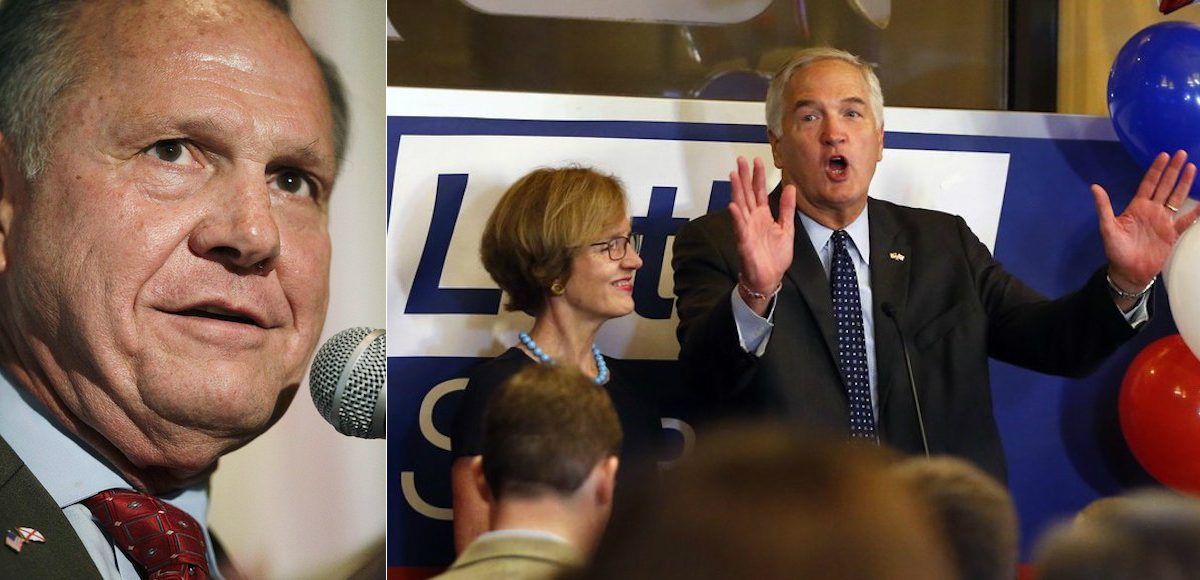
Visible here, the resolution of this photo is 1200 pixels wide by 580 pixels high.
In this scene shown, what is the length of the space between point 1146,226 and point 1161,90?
0.42 m

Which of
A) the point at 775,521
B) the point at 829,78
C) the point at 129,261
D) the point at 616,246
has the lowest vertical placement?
the point at 616,246

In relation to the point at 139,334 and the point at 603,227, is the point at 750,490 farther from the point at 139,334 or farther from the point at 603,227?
the point at 603,227

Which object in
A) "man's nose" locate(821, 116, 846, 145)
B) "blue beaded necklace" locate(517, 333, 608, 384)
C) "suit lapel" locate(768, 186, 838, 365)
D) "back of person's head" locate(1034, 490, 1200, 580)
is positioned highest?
"back of person's head" locate(1034, 490, 1200, 580)

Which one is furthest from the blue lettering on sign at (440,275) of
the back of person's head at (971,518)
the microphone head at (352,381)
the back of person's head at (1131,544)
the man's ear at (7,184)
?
the back of person's head at (1131,544)

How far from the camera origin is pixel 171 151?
2.04 m

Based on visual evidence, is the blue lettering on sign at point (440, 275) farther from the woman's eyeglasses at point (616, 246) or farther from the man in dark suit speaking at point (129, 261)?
the man in dark suit speaking at point (129, 261)

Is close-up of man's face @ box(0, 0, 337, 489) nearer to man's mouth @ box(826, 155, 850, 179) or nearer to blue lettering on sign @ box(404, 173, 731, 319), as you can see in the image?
blue lettering on sign @ box(404, 173, 731, 319)

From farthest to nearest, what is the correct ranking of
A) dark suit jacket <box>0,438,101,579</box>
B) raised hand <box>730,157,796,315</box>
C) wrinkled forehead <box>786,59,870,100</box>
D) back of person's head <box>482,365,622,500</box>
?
wrinkled forehead <box>786,59,870,100</box> < raised hand <box>730,157,796,315</box> < dark suit jacket <box>0,438,101,579</box> < back of person's head <box>482,365,622,500</box>

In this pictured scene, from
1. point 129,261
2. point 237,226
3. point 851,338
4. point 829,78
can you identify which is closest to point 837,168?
point 829,78

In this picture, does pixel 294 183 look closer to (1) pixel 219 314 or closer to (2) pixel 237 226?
(2) pixel 237 226

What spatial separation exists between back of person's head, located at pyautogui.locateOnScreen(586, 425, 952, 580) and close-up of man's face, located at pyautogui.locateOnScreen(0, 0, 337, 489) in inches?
54.1

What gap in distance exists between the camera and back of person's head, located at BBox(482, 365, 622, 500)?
6.02 ft

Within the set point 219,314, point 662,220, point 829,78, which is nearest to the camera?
point 219,314

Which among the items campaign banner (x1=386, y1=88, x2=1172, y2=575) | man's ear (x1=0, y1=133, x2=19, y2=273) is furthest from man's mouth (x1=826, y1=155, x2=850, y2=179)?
man's ear (x1=0, y1=133, x2=19, y2=273)
